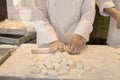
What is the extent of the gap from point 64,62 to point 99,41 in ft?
1.71

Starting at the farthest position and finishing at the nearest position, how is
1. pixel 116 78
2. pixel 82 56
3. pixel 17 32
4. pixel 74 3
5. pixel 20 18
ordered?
pixel 20 18 → pixel 17 32 → pixel 74 3 → pixel 82 56 → pixel 116 78

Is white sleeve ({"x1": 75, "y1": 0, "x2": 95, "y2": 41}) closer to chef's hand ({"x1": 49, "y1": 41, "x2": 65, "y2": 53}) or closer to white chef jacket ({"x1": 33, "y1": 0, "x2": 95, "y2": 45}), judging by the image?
white chef jacket ({"x1": 33, "y1": 0, "x2": 95, "y2": 45})

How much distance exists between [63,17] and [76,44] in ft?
0.56

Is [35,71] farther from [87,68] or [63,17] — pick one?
[63,17]

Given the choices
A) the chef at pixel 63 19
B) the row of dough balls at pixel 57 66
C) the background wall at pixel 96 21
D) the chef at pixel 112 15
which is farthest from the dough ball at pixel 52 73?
the background wall at pixel 96 21

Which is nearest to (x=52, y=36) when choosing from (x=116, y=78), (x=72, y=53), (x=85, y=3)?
(x=72, y=53)

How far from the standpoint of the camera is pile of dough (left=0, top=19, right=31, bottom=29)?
48.1 inches

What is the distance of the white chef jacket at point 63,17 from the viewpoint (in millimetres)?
997

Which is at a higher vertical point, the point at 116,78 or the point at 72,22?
the point at 72,22

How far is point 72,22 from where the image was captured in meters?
1.04

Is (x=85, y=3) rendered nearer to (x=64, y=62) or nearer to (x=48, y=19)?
(x=48, y=19)

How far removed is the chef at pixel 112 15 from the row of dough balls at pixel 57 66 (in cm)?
36

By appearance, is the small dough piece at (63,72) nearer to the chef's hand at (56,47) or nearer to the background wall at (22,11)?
the chef's hand at (56,47)

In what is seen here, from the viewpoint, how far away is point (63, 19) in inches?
40.4
